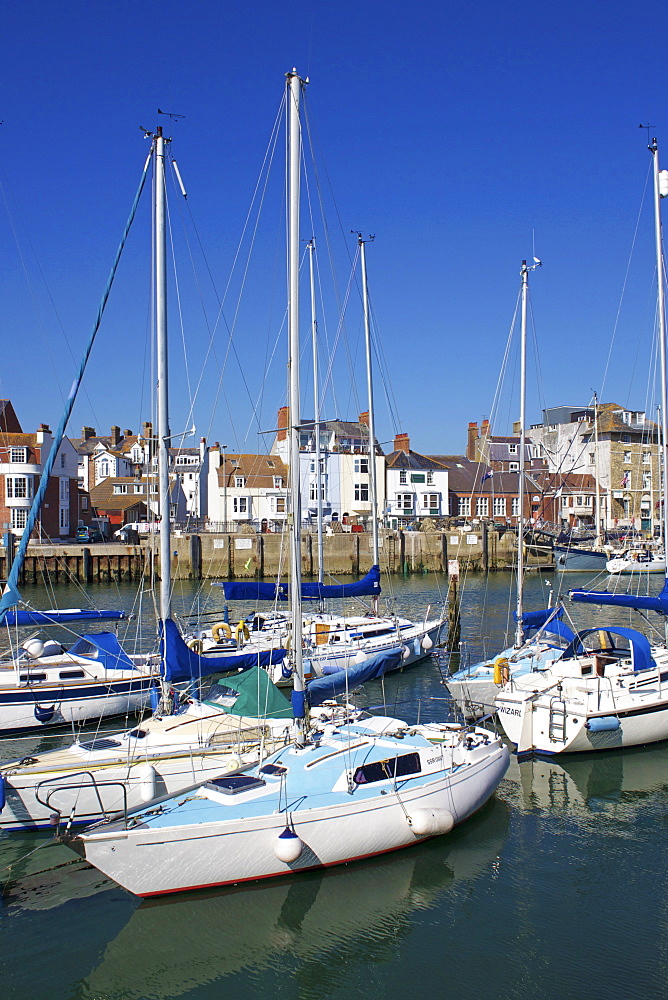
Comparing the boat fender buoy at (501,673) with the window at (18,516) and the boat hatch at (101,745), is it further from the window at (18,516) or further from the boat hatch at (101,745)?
the window at (18,516)

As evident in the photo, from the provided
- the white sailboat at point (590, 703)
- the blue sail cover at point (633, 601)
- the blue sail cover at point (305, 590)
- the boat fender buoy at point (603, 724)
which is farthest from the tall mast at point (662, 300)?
the blue sail cover at point (305, 590)

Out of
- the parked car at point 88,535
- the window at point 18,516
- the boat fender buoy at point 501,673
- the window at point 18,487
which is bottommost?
the boat fender buoy at point 501,673

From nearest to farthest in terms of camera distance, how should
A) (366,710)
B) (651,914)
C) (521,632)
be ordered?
(651,914) → (366,710) → (521,632)

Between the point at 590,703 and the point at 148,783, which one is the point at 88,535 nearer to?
the point at 590,703

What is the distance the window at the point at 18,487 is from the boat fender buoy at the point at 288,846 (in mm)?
53556

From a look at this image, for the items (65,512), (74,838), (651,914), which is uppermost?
(65,512)

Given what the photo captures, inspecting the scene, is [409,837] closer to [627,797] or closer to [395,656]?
[627,797]

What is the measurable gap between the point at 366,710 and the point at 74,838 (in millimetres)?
7438

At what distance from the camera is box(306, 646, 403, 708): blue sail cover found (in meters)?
20.4

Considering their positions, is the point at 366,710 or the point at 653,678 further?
the point at 653,678

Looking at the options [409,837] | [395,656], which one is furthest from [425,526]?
[409,837]

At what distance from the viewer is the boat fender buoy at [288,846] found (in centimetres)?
1249

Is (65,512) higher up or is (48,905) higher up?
(65,512)

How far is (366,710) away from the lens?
1758cm
